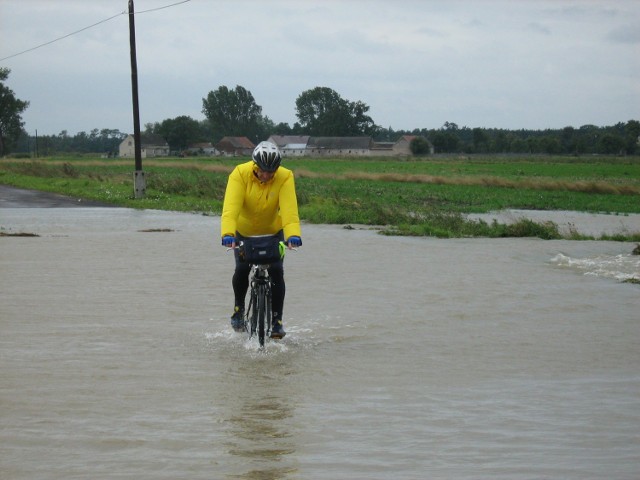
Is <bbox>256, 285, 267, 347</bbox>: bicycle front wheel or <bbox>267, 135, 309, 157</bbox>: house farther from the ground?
<bbox>267, 135, 309, 157</bbox>: house

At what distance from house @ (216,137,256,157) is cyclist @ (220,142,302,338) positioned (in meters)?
124

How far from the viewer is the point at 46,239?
65.6ft

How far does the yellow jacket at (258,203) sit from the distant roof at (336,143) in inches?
6472

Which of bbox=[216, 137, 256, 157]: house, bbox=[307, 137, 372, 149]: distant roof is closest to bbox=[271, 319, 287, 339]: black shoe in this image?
bbox=[216, 137, 256, 157]: house

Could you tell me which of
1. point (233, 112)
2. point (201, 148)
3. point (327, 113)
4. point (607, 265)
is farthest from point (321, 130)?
point (607, 265)

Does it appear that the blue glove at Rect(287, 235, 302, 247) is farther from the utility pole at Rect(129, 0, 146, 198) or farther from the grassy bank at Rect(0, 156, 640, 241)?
the utility pole at Rect(129, 0, 146, 198)

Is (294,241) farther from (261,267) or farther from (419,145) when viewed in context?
(419,145)

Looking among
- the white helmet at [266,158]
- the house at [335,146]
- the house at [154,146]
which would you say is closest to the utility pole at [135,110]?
the white helmet at [266,158]

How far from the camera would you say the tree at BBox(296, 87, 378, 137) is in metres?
174

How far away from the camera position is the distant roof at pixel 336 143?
173m

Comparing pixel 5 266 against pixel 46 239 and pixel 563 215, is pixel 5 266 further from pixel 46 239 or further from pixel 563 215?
pixel 563 215

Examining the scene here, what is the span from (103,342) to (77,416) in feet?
9.03

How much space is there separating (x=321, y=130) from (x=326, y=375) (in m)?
171

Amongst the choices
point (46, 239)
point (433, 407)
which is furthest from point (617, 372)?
point (46, 239)
